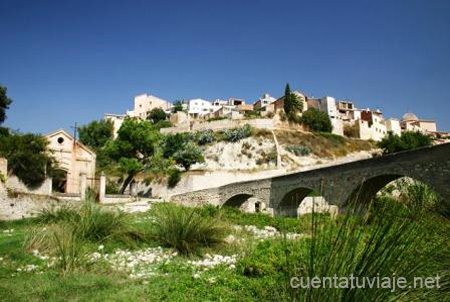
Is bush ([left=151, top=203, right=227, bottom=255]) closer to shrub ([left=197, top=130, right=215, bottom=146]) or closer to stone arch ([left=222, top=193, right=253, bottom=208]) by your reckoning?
stone arch ([left=222, top=193, right=253, bottom=208])

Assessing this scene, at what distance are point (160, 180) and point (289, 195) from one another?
1671cm

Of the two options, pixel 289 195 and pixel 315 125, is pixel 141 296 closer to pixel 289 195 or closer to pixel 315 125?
pixel 289 195

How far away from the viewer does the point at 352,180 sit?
1702cm

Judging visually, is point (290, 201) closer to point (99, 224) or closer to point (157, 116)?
point (99, 224)

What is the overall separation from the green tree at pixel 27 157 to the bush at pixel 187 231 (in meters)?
19.7

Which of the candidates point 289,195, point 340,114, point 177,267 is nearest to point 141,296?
point 177,267

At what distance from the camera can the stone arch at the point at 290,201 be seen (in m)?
21.3

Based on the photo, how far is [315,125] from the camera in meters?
56.4

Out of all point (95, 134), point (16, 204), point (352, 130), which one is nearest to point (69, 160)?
point (16, 204)

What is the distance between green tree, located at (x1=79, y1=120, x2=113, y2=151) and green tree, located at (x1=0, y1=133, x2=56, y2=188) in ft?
119

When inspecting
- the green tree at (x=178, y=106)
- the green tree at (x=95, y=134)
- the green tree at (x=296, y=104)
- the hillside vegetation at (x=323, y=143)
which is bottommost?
the hillside vegetation at (x=323, y=143)

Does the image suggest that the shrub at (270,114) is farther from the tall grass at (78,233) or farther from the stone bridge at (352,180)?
the tall grass at (78,233)

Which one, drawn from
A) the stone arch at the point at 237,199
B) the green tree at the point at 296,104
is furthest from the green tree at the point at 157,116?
the stone arch at the point at 237,199

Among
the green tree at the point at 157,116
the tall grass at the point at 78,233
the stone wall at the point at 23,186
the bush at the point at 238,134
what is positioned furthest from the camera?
the green tree at the point at 157,116
